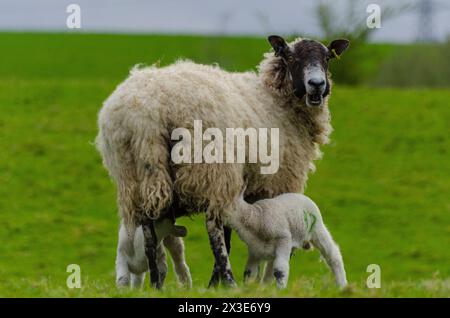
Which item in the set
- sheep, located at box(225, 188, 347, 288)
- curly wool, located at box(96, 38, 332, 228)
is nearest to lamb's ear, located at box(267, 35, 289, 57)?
curly wool, located at box(96, 38, 332, 228)

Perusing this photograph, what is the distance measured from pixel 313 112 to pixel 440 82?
126 feet

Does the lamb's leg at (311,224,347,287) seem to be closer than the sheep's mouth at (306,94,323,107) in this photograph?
Yes

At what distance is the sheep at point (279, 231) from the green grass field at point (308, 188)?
882 cm

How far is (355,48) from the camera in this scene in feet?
147

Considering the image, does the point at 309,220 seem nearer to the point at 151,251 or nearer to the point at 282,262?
the point at 282,262

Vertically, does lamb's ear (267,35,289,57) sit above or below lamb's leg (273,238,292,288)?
above

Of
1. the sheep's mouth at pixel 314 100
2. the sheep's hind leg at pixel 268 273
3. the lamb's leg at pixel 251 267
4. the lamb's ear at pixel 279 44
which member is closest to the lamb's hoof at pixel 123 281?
the lamb's leg at pixel 251 267

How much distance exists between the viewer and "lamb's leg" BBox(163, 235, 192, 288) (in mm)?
9648

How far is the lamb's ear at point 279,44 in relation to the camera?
9.86m

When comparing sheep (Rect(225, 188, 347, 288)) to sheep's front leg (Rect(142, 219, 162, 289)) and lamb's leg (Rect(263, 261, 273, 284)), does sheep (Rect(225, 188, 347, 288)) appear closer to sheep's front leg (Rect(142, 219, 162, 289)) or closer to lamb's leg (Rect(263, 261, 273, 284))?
lamb's leg (Rect(263, 261, 273, 284))

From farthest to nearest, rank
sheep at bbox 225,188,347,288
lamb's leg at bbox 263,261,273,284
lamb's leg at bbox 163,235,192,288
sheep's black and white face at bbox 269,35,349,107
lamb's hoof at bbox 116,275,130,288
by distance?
lamb's leg at bbox 163,235,192,288
sheep's black and white face at bbox 269,35,349,107
lamb's leg at bbox 263,261,273,284
lamb's hoof at bbox 116,275,130,288
sheep at bbox 225,188,347,288

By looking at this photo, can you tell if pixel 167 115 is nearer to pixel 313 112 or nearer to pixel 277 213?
pixel 277 213

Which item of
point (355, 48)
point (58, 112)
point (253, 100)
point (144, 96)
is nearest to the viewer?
point (144, 96)
